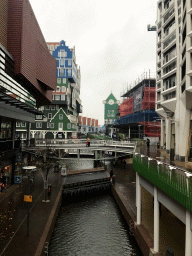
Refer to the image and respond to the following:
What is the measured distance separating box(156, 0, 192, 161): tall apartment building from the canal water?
9814 mm

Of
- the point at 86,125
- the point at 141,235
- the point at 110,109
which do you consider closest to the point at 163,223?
the point at 141,235

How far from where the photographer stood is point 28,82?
2784 centimetres

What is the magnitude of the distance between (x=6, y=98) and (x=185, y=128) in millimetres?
17148

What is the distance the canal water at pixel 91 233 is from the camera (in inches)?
574

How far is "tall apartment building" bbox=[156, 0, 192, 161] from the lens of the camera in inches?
758

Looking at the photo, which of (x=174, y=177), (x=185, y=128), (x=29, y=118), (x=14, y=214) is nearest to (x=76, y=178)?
(x=29, y=118)

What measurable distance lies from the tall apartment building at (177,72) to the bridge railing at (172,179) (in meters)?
9.98

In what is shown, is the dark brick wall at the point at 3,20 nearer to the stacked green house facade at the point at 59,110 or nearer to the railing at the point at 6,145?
the railing at the point at 6,145

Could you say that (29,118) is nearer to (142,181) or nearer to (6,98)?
(6,98)

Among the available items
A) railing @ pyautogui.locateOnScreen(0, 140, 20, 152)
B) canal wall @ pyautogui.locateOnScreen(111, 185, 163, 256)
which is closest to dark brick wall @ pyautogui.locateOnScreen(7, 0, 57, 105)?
railing @ pyautogui.locateOnScreen(0, 140, 20, 152)

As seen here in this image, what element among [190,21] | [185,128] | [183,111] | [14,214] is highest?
[190,21]

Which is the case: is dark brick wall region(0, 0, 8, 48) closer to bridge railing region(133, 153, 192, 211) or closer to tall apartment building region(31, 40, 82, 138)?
bridge railing region(133, 153, 192, 211)

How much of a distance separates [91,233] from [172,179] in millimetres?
10658

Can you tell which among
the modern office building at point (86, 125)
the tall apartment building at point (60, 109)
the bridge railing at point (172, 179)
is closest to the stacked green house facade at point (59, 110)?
the tall apartment building at point (60, 109)
